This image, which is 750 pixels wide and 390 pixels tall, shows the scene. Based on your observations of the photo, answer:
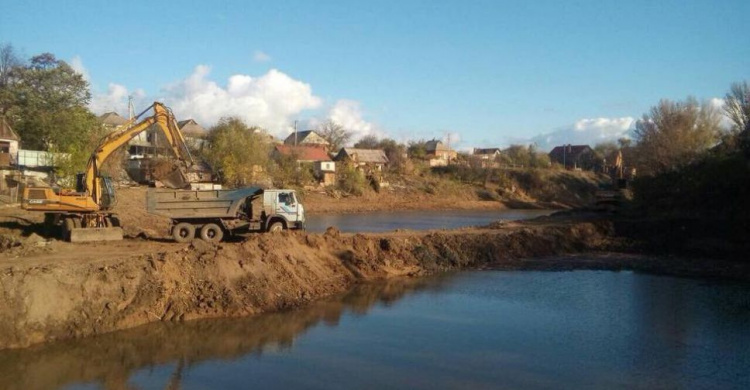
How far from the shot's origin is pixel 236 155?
61.9m

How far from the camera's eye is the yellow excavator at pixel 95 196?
2300cm

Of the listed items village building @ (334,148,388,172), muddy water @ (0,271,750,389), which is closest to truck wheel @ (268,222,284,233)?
muddy water @ (0,271,750,389)

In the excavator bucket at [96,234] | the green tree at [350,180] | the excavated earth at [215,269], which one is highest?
the green tree at [350,180]

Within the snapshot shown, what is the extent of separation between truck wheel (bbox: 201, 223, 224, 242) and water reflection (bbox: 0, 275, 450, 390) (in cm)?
782

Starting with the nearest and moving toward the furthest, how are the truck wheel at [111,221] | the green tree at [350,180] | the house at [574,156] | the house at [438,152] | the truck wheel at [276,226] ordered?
the truck wheel at [111,221], the truck wheel at [276,226], the green tree at [350,180], the house at [438,152], the house at [574,156]

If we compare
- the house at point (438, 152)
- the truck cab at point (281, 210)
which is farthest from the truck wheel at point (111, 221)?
Result: the house at point (438, 152)

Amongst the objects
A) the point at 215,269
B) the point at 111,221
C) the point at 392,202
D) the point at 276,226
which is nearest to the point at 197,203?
the point at 276,226

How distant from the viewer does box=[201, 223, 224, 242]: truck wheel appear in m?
24.8

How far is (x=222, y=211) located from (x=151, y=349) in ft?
36.2

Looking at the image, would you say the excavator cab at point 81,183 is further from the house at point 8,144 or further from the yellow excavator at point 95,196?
the house at point 8,144

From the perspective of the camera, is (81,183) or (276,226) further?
(276,226)

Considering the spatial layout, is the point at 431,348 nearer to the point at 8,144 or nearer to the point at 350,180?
the point at 8,144

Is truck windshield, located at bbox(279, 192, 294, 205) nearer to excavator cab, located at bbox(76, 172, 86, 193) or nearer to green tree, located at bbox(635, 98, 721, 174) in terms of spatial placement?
excavator cab, located at bbox(76, 172, 86, 193)

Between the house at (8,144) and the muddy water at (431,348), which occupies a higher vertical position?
the house at (8,144)
